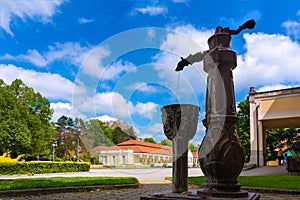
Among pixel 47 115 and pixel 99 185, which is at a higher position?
pixel 47 115

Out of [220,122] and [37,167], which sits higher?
[220,122]

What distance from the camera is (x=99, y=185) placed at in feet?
32.5

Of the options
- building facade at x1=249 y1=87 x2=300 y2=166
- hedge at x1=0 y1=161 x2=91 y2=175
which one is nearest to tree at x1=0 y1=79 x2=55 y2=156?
hedge at x1=0 y1=161 x2=91 y2=175

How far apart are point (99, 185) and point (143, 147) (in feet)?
18.0

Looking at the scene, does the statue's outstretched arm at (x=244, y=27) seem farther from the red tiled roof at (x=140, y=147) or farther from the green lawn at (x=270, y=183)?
the green lawn at (x=270, y=183)

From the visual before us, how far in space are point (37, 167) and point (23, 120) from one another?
1354cm

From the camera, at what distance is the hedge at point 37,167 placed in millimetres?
20922

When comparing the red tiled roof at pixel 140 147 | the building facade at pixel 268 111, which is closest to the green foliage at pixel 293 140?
the building facade at pixel 268 111

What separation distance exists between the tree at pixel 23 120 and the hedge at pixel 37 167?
10504mm

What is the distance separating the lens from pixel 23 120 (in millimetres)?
34906

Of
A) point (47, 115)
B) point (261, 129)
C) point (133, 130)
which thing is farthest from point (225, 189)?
point (47, 115)

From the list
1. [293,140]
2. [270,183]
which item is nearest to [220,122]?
[270,183]

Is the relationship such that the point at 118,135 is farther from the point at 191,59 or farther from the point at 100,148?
the point at 191,59

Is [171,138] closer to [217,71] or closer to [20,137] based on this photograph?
[217,71]
